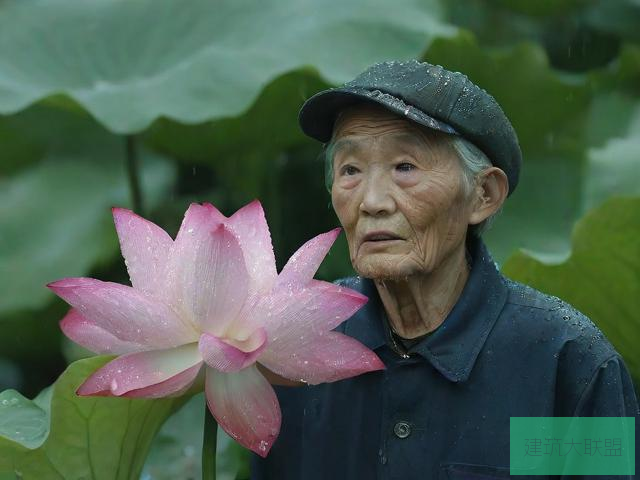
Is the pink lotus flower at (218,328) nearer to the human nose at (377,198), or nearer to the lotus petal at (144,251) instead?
the lotus petal at (144,251)

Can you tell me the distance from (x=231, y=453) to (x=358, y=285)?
677mm

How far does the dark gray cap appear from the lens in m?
1.28

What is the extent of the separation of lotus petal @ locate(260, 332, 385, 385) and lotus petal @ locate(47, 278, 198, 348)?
0.31 ft

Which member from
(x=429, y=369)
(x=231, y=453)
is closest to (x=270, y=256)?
(x=429, y=369)

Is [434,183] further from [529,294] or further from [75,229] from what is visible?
[75,229]

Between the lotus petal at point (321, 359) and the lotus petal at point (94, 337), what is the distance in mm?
127

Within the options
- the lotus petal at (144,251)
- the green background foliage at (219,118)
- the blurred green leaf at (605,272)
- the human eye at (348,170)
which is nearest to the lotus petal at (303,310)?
the lotus petal at (144,251)

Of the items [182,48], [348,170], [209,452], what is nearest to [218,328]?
[209,452]

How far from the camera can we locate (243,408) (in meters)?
1.17

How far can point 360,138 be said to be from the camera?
1319 mm

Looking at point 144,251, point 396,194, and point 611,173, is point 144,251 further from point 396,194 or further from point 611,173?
point 611,173

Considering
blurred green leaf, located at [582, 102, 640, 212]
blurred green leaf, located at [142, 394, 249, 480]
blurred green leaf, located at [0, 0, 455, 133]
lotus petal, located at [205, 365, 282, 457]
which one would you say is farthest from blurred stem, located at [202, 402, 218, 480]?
blurred green leaf, located at [0, 0, 455, 133]

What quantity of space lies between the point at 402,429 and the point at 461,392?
8cm

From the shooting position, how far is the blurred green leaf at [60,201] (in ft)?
9.81
